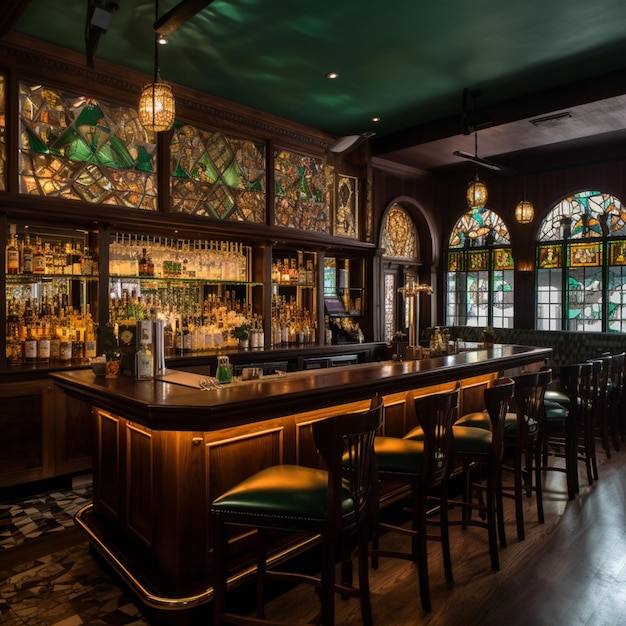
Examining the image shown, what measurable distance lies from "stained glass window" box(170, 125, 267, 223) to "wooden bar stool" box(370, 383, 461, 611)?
12.2ft

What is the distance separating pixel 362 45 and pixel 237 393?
3578mm

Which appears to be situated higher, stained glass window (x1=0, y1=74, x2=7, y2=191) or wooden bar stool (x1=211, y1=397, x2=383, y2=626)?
stained glass window (x1=0, y1=74, x2=7, y2=191)

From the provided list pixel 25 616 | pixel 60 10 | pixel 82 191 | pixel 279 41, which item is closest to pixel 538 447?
pixel 25 616

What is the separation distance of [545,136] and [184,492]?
6673mm

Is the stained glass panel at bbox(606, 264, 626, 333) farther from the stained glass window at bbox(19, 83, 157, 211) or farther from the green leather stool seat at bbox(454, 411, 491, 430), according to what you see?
the stained glass window at bbox(19, 83, 157, 211)

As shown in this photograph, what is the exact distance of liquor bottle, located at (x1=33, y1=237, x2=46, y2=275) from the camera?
5.00 meters

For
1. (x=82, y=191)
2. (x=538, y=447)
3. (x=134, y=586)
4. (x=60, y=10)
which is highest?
(x=60, y=10)

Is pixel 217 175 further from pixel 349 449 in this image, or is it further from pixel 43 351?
pixel 349 449

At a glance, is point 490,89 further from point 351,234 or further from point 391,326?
point 391,326

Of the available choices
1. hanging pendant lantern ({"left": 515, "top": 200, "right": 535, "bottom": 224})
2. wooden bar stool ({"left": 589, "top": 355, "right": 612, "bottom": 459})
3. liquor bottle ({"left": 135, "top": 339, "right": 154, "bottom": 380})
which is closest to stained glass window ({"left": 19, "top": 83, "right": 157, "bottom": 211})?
liquor bottle ({"left": 135, "top": 339, "right": 154, "bottom": 380})

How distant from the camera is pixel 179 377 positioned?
132 inches

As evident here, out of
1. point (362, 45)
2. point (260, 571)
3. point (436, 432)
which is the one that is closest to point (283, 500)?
point (260, 571)

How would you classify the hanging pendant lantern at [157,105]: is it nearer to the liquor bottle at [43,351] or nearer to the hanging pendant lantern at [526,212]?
the liquor bottle at [43,351]

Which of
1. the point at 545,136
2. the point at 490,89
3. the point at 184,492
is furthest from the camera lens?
the point at 545,136
